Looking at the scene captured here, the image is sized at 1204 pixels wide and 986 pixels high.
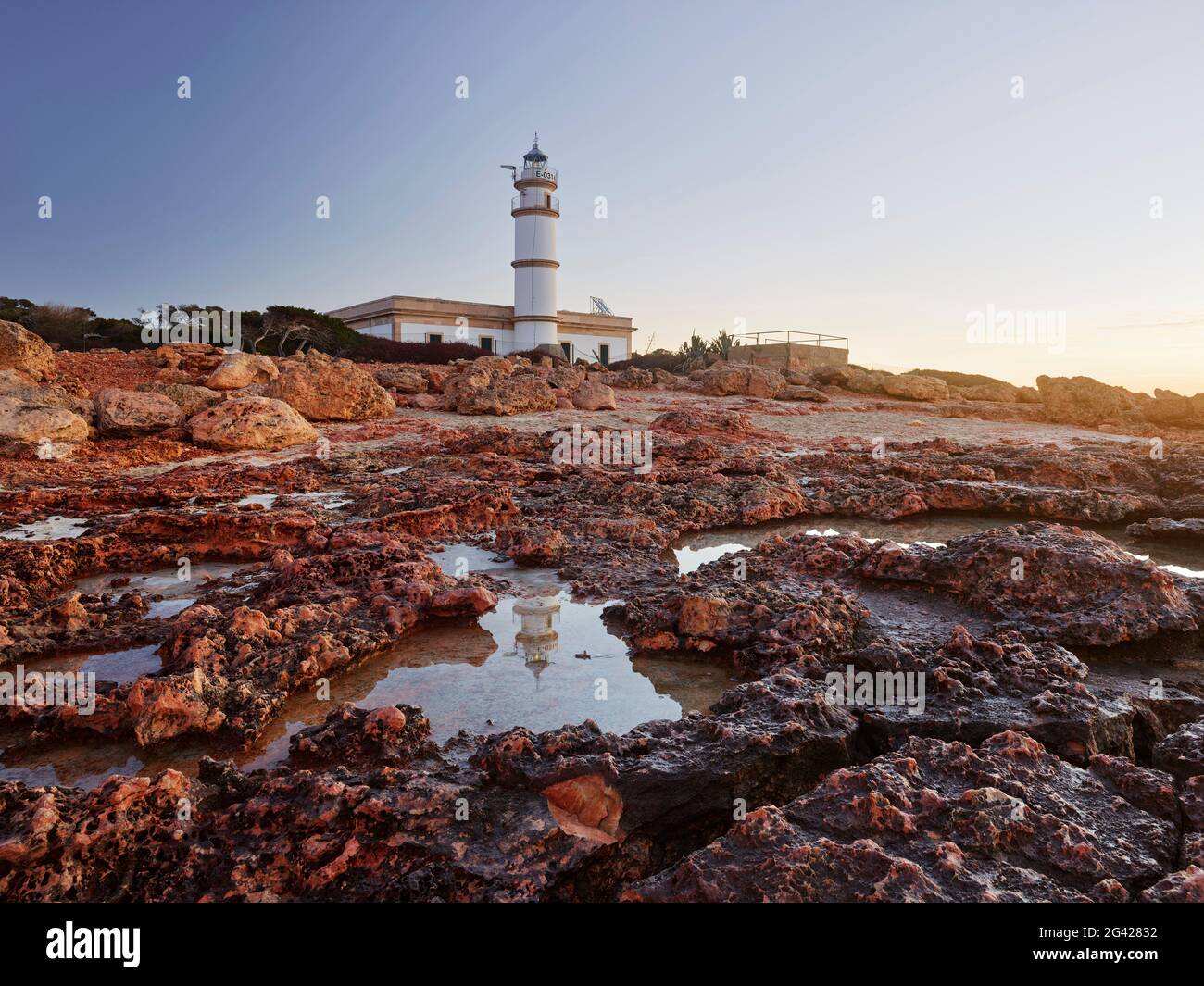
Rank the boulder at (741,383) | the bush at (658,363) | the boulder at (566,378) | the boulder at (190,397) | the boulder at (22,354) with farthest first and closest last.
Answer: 1. the bush at (658,363)
2. the boulder at (741,383)
3. the boulder at (566,378)
4. the boulder at (22,354)
5. the boulder at (190,397)

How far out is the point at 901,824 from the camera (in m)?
2.04

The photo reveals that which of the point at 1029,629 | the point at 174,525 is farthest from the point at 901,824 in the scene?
the point at 174,525

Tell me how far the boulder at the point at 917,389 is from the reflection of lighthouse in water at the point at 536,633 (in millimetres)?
21427

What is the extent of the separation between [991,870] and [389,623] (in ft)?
9.82

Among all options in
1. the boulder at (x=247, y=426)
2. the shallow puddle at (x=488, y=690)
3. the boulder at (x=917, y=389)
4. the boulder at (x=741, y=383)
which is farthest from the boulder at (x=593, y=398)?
the shallow puddle at (x=488, y=690)

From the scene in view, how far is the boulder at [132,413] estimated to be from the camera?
35.3 feet

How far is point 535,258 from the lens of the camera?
38.7 meters

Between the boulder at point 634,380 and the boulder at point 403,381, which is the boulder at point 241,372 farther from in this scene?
the boulder at point 634,380

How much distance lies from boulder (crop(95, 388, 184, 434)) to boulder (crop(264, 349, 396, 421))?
1.84 metres

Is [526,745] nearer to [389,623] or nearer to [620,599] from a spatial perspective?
[389,623]

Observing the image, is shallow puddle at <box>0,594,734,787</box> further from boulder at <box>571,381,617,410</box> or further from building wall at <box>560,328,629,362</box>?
building wall at <box>560,328,629,362</box>

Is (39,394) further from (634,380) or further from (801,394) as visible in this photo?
(801,394)
